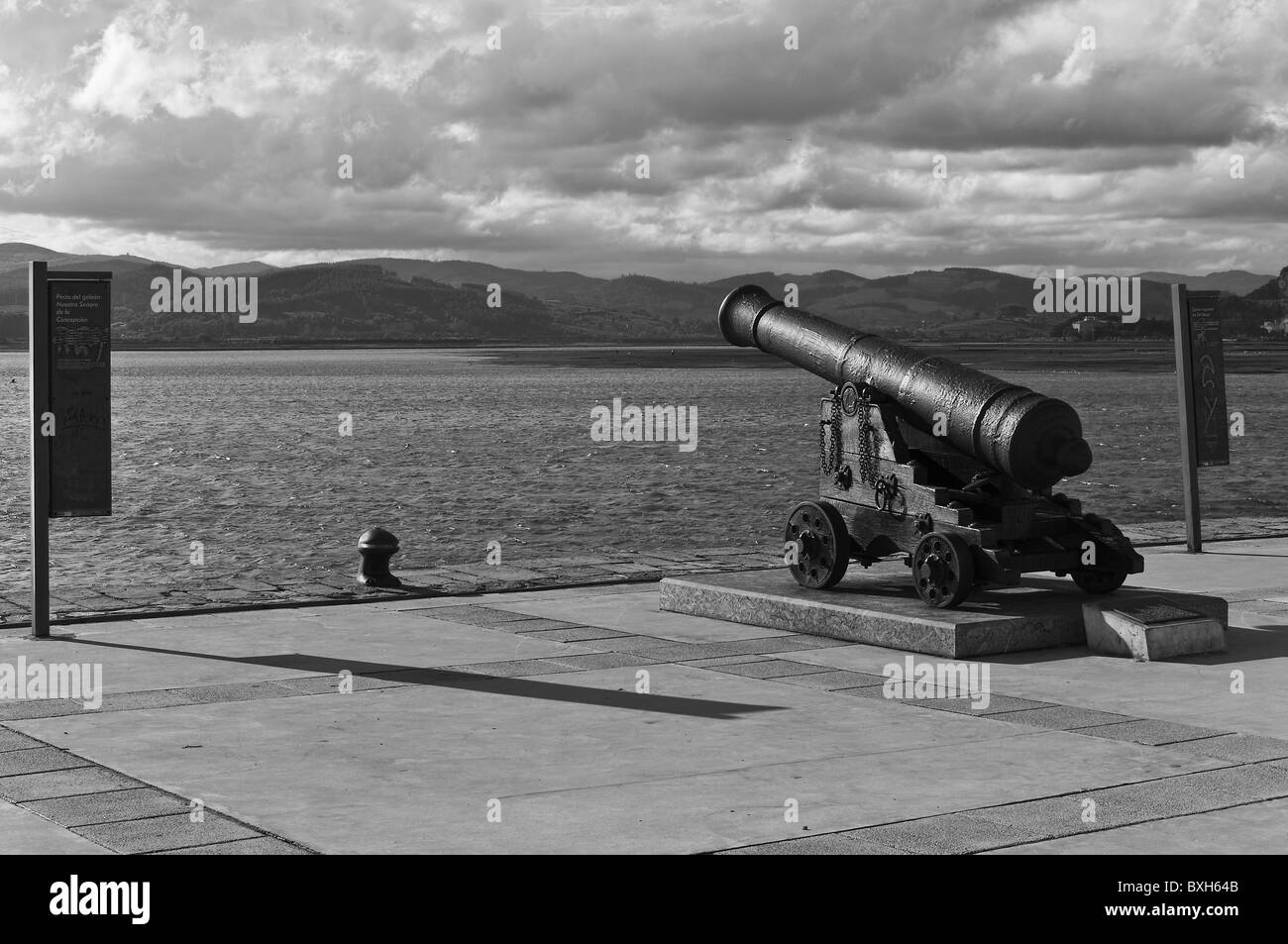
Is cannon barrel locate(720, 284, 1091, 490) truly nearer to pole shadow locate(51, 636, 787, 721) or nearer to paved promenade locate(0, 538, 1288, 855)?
paved promenade locate(0, 538, 1288, 855)

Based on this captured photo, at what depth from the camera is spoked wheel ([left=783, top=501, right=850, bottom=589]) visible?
39.6ft

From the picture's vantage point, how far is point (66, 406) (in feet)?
38.3

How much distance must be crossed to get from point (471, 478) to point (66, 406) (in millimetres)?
34379

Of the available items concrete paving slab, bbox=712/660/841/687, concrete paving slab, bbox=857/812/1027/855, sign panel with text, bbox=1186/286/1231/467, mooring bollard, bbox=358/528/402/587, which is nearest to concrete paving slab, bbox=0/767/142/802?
concrete paving slab, bbox=857/812/1027/855

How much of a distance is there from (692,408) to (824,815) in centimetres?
7676

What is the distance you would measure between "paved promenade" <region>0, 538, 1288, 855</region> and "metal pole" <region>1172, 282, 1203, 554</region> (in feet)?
13.6

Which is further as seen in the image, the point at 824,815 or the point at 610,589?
the point at 610,589

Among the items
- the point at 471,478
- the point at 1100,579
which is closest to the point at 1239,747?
the point at 1100,579

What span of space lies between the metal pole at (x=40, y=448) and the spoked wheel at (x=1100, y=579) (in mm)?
6654

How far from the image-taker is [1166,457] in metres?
54.1

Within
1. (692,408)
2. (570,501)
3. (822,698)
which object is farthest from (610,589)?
(692,408)

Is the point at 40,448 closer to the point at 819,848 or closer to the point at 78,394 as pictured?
the point at 78,394
